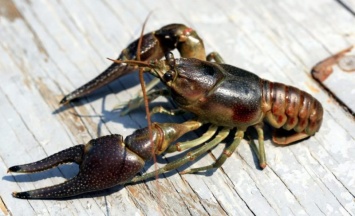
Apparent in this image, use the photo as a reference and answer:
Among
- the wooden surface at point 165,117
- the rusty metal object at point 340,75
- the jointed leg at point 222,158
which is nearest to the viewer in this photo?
the wooden surface at point 165,117

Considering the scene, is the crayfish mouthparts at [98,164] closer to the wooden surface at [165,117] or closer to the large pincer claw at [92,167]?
the large pincer claw at [92,167]

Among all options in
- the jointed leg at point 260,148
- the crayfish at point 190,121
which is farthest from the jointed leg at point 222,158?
the jointed leg at point 260,148

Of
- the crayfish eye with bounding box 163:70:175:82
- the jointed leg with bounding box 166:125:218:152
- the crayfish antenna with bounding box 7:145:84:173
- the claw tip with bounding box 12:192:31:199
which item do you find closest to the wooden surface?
the claw tip with bounding box 12:192:31:199

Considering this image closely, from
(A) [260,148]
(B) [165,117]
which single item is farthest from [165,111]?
(A) [260,148]

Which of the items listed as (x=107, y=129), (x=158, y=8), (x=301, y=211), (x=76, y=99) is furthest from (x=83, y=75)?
(x=301, y=211)

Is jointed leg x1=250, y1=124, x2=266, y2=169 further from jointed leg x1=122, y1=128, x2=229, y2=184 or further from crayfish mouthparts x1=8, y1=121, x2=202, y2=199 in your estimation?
crayfish mouthparts x1=8, y1=121, x2=202, y2=199

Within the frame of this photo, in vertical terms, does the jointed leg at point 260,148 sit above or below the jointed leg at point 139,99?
below
